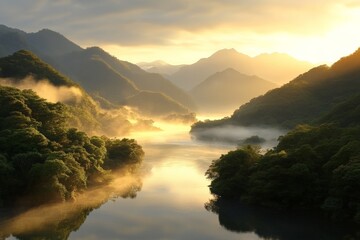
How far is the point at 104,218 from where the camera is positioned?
164 feet

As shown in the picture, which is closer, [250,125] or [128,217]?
[128,217]

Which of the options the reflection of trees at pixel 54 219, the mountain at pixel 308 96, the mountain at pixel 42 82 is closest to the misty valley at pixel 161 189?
the reflection of trees at pixel 54 219

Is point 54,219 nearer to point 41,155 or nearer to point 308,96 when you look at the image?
point 41,155

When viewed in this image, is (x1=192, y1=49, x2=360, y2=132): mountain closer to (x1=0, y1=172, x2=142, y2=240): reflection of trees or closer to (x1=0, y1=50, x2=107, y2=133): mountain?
(x1=0, y1=50, x2=107, y2=133): mountain

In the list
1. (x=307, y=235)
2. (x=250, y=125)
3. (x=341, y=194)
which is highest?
(x=250, y=125)

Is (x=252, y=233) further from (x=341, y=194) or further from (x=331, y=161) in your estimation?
(x=331, y=161)

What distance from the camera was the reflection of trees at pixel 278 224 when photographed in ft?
143

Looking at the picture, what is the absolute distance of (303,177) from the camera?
5056 cm

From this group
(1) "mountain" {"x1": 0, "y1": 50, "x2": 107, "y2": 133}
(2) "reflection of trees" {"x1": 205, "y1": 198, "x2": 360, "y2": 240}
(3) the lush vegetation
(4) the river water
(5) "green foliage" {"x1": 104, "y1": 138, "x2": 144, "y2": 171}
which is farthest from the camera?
(1) "mountain" {"x1": 0, "y1": 50, "x2": 107, "y2": 133}

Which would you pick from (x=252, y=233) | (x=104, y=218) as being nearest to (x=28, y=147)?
(x=104, y=218)

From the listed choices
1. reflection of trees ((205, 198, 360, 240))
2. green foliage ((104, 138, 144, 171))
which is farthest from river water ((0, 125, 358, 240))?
green foliage ((104, 138, 144, 171))

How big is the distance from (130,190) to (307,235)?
3119 cm

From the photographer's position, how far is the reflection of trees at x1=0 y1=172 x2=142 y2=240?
138 feet

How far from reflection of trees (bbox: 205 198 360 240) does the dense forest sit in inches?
57.5
